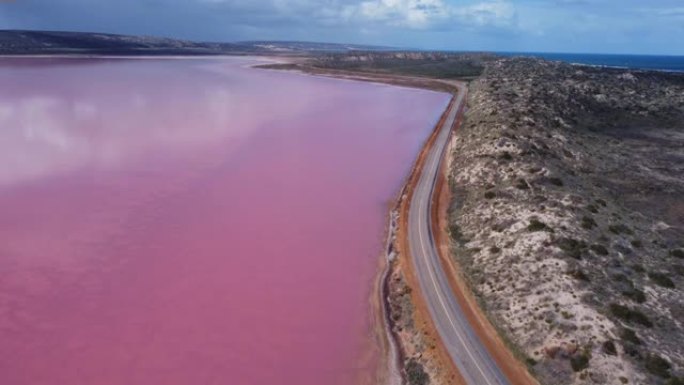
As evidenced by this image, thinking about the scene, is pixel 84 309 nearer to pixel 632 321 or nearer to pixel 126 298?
pixel 126 298

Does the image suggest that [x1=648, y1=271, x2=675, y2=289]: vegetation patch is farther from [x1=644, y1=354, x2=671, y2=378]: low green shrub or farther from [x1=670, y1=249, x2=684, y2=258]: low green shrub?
[x1=644, y1=354, x2=671, y2=378]: low green shrub

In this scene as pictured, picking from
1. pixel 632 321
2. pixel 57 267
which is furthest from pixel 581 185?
pixel 57 267

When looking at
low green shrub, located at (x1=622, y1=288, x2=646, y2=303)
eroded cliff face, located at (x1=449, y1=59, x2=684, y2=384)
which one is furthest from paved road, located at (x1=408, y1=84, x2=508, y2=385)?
low green shrub, located at (x1=622, y1=288, x2=646, y2=303)

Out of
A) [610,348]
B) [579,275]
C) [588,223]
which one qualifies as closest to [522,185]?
[588,223]

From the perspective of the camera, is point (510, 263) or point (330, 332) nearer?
point (330, 332)

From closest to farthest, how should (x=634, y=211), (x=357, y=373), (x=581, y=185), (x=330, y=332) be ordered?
(x=357, y=373) → (x=330, y=332) → (x=634, y=211) → (x=581, y=185)
